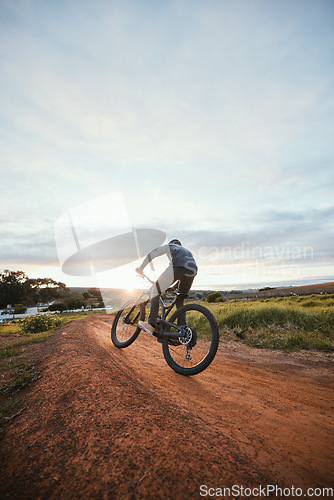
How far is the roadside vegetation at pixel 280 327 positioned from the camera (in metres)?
8.96

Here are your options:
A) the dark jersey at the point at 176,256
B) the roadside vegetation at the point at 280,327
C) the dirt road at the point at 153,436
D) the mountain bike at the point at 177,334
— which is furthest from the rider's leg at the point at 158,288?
the roadside vegetation at the point at 280,327

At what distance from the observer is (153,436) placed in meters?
2.80

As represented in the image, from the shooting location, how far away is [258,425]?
3.42 meters

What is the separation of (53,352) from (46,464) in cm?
368

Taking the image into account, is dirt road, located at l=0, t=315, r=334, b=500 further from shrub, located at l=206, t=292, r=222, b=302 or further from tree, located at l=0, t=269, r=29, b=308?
tree, located at l=0, t=269, r=29, b=308

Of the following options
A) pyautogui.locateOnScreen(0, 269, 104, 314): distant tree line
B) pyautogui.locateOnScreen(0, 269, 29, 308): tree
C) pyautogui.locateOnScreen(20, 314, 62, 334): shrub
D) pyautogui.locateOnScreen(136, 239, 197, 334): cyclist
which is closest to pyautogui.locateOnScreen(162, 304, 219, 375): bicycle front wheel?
pyautogui.locateOnScreen(136, 239, 197, 334): cyclist

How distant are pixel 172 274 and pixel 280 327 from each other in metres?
7.27

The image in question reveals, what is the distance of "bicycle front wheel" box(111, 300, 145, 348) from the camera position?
285 inches

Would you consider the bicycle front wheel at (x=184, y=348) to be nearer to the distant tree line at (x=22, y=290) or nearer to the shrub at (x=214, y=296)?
the shrub at (x=214, y=296)

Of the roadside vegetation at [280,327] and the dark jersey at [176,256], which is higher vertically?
the dark jersey at [176,256]

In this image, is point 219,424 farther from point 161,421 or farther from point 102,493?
point 102,493

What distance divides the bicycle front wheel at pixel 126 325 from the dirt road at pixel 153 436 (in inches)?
83.2

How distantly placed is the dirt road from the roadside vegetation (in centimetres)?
405

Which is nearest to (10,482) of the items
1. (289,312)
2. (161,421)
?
(161,421)
